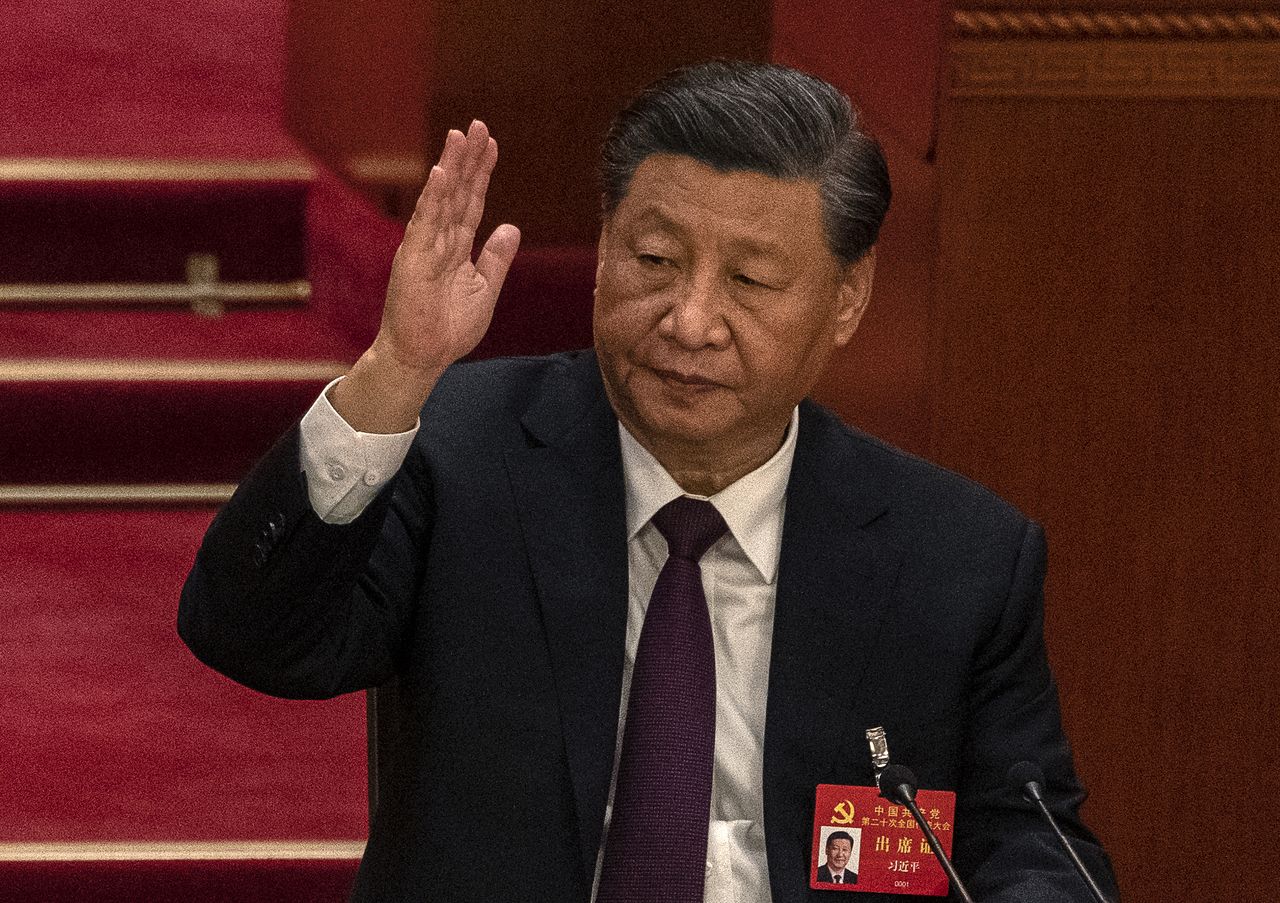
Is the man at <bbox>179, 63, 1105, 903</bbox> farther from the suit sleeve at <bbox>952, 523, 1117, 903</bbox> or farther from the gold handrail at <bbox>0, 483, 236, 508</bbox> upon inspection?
the gold handrail at <bbox>0, 483, 236, 508</bbox>

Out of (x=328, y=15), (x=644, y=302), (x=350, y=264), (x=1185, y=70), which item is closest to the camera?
(x=644, y=302)

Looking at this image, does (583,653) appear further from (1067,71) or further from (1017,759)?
(1067,71)

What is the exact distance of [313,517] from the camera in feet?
3.16

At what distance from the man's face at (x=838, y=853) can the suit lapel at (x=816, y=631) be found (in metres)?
0.01

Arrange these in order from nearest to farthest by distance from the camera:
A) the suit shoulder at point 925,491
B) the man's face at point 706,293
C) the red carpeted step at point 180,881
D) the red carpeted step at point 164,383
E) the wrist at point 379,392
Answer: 1. the wrist at point 379,392
2. the man's face at point 706,293
3. the suit shoulder at point 925,491
4. the red carpeted step at point 180,881
5. the red carpeted step at point 164,383

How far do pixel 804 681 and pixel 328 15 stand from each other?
47.5 inches

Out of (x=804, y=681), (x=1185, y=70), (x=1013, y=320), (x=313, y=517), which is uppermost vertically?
(x=1185, y=70)

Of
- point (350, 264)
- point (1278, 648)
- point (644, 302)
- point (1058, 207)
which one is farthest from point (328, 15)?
point (1278, 648)

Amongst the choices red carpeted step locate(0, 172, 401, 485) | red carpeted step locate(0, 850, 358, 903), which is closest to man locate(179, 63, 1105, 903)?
red carpeted step locate(0, 850, 358, 903)

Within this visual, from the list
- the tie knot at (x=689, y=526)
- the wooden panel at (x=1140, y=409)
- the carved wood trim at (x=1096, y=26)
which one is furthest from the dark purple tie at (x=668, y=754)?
the carved wood trim at (x=1096, y=26)

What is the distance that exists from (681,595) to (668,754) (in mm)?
98

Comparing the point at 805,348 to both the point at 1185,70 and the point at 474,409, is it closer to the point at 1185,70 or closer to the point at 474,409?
the point at 474,409

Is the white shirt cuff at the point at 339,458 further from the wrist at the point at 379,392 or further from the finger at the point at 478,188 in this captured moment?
the finger at the point at 478,188

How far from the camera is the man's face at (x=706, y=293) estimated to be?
41.5 inches
